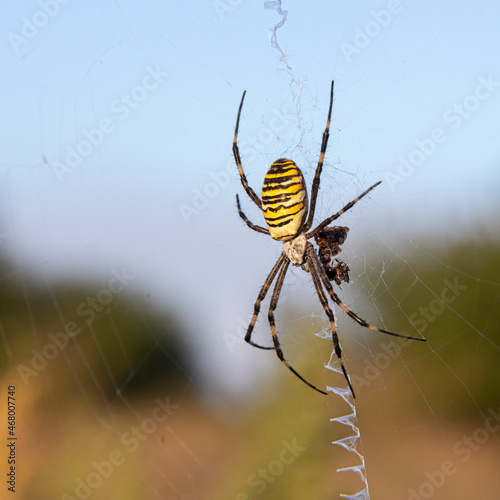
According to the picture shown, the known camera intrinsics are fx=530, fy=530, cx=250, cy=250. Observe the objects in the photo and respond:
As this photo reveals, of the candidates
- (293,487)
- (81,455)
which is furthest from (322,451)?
(81,455)

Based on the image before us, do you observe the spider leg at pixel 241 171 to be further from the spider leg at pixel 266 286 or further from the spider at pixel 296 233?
the spider leg at pixel 266 286

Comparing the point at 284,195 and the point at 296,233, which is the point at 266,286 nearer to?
the point at 296,233

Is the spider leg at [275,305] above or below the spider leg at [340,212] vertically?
below

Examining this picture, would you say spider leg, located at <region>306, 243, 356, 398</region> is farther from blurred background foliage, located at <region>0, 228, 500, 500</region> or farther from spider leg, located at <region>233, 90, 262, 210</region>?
blurred background foliage, located at <region>0, 228, 500, 500</region>

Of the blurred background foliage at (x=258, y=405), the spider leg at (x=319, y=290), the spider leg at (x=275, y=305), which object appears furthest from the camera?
A: the blurred background foliage at (x=258, y=405)

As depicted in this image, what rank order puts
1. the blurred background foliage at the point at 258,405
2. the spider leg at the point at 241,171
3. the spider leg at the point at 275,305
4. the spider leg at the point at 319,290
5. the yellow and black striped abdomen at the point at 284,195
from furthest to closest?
1. the blurred background foliage at the point at 258,405
2. the spider leg at the point at 275,305
3. the spider leg at the point at 319,290
4. the spider leg at the point at 241,171
5. the yellow and black striped abdomen at the point at 284,195

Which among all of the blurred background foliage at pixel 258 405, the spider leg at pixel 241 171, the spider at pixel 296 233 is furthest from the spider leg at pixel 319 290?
the blurred background foliage at pixel 258 405

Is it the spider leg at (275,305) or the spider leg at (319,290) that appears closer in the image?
the spider leg at (319,290)

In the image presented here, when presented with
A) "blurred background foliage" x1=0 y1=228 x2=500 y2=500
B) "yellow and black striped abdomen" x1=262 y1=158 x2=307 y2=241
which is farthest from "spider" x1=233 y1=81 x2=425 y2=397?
"blurred background foliage" x1=0 y1=228 x2=500 y2=500
